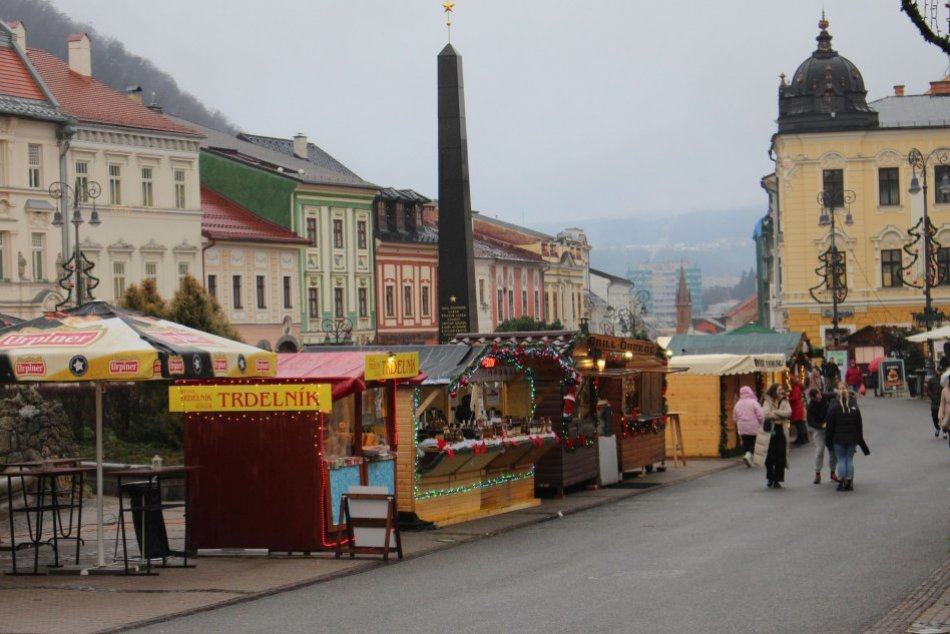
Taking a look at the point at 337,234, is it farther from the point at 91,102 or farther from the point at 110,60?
the point at 110,60

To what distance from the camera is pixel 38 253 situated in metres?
60.8

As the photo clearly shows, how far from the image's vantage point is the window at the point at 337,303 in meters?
80.1

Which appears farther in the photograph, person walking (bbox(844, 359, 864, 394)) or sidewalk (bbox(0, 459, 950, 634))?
person walking (bbox(844, 359, 864, 394))

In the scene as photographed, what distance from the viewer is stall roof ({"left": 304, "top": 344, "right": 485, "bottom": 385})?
22484mm

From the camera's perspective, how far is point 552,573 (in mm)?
16922

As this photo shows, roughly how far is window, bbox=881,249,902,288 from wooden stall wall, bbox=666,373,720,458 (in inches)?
1959

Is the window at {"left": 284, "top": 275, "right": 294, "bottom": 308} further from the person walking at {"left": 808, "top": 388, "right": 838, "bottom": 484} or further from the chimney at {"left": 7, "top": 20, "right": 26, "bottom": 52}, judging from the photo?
the person walking at {"left": 808, "top": 388, "right": 838, "bottom": 484}

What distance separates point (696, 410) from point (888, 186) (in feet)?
169

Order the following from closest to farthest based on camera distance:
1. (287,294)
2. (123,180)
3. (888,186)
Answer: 1. (123,180)
2. (287,294)
3. (888,186)

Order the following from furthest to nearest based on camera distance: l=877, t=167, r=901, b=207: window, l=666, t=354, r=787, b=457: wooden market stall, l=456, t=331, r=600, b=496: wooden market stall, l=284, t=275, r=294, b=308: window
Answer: l=877, t=167, r=901, b=207: window → l=284, t=275, r=294, b=308: window → l=666, t=354, r=787, b=457: wooden market stall → l=456, t=331, r=600, b=496: wooden market stall

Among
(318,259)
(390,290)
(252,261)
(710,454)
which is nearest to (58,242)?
(252,261)

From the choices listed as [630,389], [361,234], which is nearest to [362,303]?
[361,234]

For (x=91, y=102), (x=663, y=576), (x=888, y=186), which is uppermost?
(x=91, y=102)

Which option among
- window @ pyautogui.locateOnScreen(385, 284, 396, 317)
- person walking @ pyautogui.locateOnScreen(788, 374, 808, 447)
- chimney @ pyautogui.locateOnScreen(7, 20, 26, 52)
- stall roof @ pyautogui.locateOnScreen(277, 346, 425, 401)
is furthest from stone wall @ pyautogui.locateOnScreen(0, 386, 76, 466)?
window @ pyautogui.locateOnScreen(385, 284, 396, 317)
